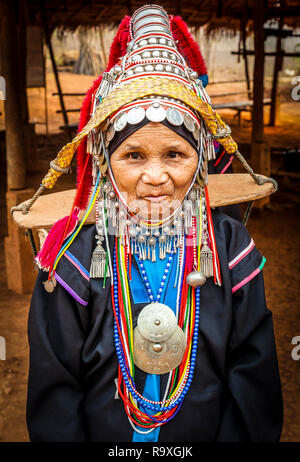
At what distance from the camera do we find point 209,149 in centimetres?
157

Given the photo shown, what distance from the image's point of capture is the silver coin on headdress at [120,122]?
140 cm

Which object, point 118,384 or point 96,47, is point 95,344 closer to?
point 118,384

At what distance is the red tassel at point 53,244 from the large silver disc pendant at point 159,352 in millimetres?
359

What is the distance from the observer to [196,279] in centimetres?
151

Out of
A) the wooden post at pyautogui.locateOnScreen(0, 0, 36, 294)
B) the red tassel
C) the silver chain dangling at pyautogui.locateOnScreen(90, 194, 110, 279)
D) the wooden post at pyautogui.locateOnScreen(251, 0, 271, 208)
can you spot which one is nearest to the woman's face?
the silver chain dangling at pyautogui.locateOnScreen(90, 194, 110, 279)

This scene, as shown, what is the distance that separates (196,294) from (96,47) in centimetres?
1977

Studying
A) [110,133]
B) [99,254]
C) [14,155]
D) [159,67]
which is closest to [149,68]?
[159,67]

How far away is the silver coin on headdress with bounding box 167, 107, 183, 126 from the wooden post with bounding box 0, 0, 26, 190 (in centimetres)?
321

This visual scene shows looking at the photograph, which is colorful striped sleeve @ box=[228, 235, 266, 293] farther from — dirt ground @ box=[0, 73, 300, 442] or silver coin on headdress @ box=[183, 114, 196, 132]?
dirt ground @ box=[0, 73, 300, 442]

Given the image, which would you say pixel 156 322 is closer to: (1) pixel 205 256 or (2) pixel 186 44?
(1) pixel 205 256

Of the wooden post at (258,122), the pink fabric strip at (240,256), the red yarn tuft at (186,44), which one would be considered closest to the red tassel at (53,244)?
the pink fabric strip at (240,256)

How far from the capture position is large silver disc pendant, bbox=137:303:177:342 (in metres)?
1.45

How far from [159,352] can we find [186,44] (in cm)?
105
